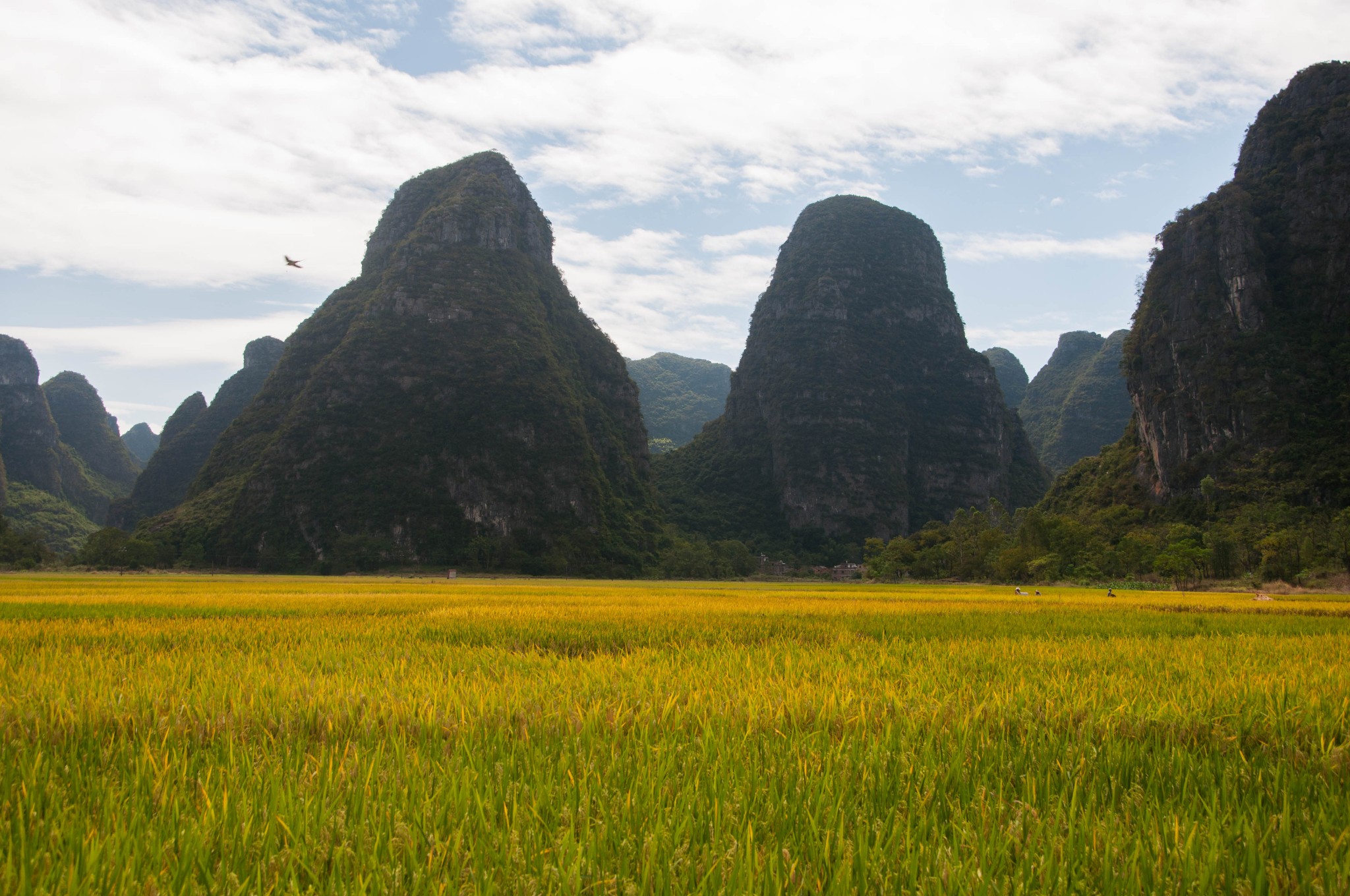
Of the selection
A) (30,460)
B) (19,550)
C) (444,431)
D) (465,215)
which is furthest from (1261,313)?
(30,460)

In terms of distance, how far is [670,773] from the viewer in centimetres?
245

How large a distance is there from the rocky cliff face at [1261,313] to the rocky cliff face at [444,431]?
262 feet

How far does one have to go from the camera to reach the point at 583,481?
121188 millimetres

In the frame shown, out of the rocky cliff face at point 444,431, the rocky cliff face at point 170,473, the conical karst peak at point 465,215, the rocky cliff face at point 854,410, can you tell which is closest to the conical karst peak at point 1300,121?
the rocky cliff face at point 854,410

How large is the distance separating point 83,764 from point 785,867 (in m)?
2.73

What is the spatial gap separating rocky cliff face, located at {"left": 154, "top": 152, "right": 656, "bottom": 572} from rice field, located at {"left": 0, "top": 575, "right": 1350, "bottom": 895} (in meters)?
99.4

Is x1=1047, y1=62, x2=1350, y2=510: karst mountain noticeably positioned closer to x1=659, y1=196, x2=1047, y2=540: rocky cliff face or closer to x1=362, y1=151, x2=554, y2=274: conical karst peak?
x1=659, y1=196, x2=1047, y2=540: rocky cliff face

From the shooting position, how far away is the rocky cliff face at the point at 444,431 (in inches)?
4242

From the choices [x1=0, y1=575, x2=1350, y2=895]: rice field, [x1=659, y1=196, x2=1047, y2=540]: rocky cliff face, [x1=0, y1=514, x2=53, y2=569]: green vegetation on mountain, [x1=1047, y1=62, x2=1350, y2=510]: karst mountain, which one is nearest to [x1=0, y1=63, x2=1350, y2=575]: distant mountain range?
[x1=1047, y1=62, x2=1350, y2=510]: karst mountain

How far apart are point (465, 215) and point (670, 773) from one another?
155209mm

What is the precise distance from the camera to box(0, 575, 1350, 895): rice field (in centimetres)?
161

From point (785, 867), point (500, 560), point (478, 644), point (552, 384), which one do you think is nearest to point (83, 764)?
point (785, 867)

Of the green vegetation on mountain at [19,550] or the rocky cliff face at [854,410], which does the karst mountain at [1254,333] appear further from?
the green vegetation on mountain at [19,550]

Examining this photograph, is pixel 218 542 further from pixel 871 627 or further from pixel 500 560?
pixel 871 627
